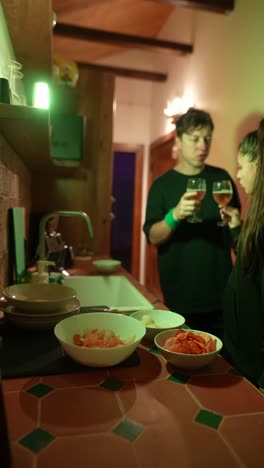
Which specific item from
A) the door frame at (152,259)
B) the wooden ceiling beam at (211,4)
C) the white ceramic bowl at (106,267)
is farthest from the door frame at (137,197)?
the white ceramic bowl at (106,267)

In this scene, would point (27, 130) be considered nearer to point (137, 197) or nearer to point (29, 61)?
point (29, 61)

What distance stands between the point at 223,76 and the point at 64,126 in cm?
143

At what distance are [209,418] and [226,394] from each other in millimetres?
97

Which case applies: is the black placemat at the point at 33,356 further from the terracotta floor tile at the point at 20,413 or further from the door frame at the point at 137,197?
the door frame at the point at 137,197

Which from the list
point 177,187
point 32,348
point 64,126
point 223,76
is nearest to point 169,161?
point 223,76

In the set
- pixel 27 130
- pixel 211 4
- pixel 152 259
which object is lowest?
pixel 152 259

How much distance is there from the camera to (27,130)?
3.51 feet

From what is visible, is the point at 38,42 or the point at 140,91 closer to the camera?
the point at 38,42

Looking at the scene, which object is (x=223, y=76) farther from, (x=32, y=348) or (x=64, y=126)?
(x=32, y=348)

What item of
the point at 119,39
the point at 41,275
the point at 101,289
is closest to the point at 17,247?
the point at 41,275

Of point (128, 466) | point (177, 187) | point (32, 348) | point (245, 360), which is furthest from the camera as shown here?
point (177, 187)

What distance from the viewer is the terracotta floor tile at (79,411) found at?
57cm

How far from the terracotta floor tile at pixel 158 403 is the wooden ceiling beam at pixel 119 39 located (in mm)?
3384

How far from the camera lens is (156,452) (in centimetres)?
52
